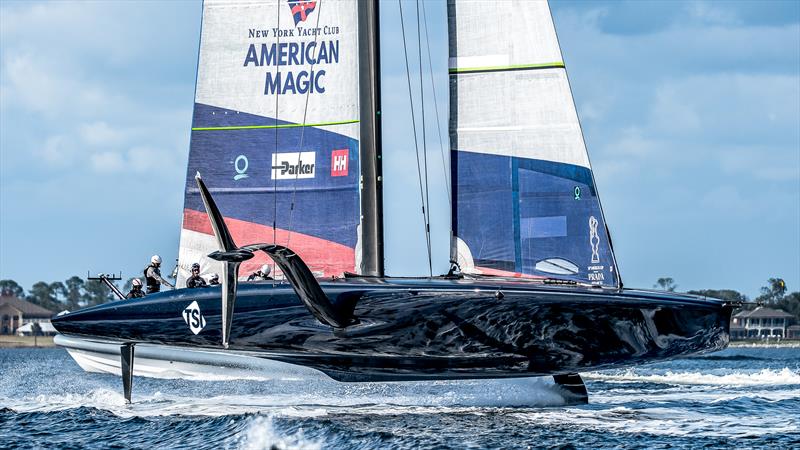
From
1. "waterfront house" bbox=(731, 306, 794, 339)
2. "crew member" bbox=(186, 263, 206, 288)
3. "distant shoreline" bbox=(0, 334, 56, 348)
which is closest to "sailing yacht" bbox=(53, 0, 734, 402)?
"crew member" bbox=(186, 263, 206, 288)

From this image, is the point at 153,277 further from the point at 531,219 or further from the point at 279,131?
the point at 531,219

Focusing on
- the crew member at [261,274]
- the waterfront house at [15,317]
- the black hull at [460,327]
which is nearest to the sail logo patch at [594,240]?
the black hull at [460,327]

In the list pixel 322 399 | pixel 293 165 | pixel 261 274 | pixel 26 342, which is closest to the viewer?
pixel 261 274

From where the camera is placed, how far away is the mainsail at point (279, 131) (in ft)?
51.1

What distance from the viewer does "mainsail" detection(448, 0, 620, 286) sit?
47.9 feet

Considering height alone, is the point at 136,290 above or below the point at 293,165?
below

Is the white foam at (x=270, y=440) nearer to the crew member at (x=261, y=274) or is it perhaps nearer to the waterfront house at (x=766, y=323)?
Result: the crew member at (x=261, y=274)

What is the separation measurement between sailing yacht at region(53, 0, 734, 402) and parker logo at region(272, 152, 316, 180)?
0.07ft

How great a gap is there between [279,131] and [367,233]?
183cm

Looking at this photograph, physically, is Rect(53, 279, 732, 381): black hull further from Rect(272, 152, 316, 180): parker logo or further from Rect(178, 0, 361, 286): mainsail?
Rect(272, 152, 316, 180): parker logo

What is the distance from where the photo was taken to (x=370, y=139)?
1560 centimetres

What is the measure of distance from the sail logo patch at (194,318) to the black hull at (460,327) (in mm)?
52

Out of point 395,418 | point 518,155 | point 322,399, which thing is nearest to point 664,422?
point 395,418

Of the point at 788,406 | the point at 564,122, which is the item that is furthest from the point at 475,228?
the point at 788,406
